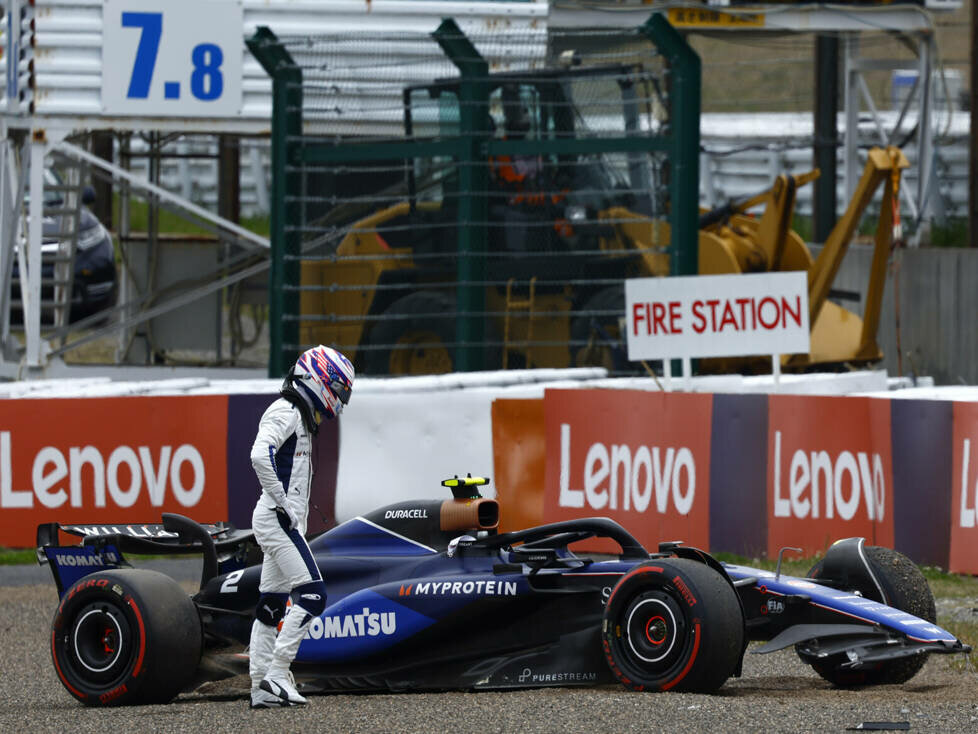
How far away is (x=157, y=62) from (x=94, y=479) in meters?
6.44

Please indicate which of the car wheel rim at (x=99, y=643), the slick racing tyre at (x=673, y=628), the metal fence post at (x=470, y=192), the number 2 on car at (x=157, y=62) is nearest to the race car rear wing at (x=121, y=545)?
the car wheel rim at (x=99, y=643)

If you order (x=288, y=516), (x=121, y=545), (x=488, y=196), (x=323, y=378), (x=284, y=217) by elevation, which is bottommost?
(x=121, y=545)

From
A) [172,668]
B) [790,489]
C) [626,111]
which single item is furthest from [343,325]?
[172,668]

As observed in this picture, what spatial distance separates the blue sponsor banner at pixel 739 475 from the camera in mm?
11906

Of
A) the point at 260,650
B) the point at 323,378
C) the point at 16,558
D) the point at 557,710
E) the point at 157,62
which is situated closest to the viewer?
the point at 557,710

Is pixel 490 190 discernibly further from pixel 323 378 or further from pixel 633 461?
pixel 323 378

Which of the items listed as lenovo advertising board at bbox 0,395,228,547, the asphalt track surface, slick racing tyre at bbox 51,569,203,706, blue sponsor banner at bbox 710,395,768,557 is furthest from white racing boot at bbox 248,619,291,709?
lenovo advertising board at bbox 0,395,228,547

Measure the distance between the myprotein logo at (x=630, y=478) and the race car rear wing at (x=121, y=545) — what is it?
4367 mm

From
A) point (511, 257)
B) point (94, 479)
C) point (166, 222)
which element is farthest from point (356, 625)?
point (166, 222)

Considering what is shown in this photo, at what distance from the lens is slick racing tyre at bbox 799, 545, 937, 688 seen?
302 inches

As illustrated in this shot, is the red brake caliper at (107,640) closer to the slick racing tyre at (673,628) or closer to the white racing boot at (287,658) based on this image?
the white racing boot at (287,658)

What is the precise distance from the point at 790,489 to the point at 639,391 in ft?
4.30

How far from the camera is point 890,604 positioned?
7914mm

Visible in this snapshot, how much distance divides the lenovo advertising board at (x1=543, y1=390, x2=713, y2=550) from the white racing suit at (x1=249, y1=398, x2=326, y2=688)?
4.83m
